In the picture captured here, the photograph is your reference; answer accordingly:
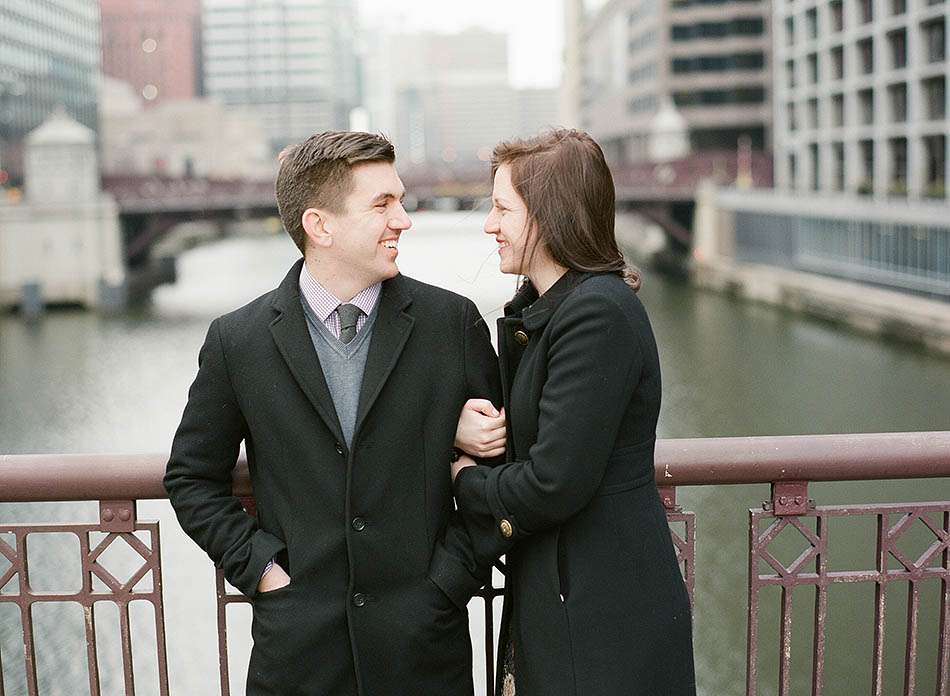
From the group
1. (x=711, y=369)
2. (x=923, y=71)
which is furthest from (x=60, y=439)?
(x=923, y=71)

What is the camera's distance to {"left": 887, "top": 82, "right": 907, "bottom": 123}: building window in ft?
160

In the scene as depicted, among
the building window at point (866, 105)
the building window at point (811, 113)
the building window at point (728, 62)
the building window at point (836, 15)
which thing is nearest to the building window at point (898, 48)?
the building window at point (866, 105)

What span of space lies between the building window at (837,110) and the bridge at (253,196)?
678cm

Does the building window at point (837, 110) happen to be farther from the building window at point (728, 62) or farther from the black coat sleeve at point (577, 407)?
the black coat sleeve at point (577, 407)

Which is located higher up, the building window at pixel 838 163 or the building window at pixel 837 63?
the building window at pixel 837 63

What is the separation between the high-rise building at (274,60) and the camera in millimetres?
165625

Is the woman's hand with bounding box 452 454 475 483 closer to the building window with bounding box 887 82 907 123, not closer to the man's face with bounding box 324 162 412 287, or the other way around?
the man's face with bounding box 324 162 412 287

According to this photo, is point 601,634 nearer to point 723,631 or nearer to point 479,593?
point 479,593

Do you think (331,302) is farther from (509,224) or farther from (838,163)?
(838,163)

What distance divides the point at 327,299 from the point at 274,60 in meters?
172

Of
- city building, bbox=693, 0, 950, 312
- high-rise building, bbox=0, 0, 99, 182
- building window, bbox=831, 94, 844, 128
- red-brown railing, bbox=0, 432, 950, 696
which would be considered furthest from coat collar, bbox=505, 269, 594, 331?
high-rise building, bbox=0, 0, 99, 182

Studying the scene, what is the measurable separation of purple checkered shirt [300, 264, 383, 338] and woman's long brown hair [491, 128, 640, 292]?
1.60 feet

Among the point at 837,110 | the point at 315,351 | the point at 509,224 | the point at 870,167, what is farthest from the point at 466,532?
the point at 837,110

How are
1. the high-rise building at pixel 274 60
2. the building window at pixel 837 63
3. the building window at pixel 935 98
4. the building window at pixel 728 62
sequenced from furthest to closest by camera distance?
1. the high-rise building at pixel 274 60
2. the building window at pixel 728 62
3. the building window at pixel 837 63
4. the building window at pixel 935 98
